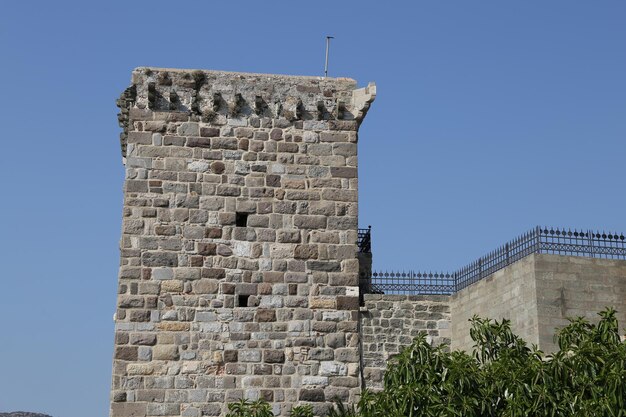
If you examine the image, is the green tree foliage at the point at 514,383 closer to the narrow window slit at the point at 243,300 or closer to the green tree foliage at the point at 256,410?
the green tree foliage at the point at 256,410

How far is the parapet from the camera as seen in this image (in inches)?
526

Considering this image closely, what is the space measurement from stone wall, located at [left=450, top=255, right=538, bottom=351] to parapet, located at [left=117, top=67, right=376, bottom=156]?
3244 millimetres

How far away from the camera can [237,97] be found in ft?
44.1

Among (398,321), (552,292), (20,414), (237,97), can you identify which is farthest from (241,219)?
(20,414)

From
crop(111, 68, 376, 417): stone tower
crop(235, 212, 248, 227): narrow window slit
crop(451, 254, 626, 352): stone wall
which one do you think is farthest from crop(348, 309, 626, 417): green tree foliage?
crop(235, 212, 248, 227): narrow window slit

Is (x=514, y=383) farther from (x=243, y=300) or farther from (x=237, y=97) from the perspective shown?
(x=237, y=97)

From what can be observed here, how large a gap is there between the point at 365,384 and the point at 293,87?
3.94 metres

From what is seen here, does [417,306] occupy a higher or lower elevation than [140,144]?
lower

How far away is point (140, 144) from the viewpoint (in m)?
13.2

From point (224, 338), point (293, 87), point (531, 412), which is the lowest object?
point (531, 412)

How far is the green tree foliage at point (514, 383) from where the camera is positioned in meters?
11.0

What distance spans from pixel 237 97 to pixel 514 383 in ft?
16.6

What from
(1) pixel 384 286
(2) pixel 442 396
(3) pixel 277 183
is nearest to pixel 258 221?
(3) pixel 277 183

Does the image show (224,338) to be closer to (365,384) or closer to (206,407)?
(206,407)
